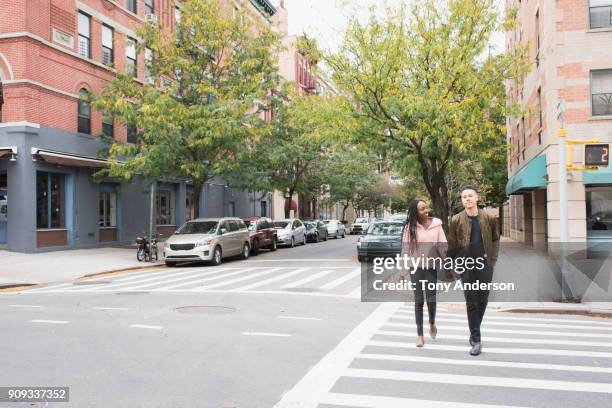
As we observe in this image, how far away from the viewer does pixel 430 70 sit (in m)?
17.9

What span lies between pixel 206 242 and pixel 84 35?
39.4 ft

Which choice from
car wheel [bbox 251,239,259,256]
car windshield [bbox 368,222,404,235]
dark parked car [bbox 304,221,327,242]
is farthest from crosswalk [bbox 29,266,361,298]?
dark parked car [bbox 304,221,327,242]

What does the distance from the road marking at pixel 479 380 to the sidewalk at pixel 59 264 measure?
1148 cm

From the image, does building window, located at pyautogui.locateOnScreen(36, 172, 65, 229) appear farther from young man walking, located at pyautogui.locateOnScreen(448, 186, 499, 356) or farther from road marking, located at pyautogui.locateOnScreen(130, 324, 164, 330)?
young man walking, located at pyautogui.locateOnScreen(448, 186, 499, 356)

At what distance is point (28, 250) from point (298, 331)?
1636 centimetres

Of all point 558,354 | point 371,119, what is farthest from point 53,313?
point 371,119

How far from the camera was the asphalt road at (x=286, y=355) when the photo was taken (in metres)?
4.86

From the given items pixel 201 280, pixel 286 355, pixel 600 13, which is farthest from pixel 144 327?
pixel 600 13

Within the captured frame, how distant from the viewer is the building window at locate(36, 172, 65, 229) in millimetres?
21481

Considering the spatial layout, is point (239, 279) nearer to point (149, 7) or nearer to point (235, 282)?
point (235, 282)

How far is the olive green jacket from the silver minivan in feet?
42.9

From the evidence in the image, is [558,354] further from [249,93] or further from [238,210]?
[238,210]

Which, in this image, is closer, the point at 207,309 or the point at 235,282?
the point at 207,309

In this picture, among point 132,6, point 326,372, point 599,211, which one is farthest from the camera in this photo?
point 132,6
